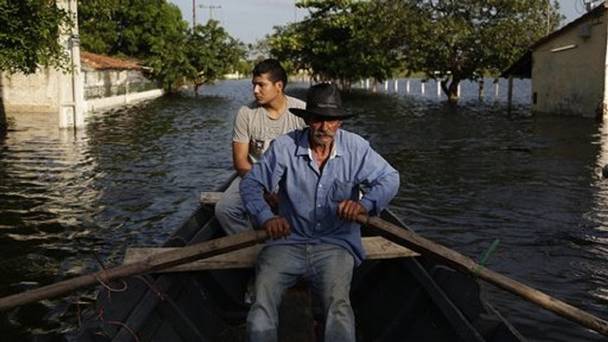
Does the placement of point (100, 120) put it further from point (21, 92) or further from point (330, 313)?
point (330, 313)

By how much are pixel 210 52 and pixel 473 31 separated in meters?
27.8

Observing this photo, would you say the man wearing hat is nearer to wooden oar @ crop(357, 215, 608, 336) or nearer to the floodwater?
wooden oar @ crop(357, 215, 608, 336)

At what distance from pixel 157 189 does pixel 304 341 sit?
963 cm

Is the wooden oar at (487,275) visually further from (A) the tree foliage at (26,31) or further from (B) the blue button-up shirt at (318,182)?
(A) the tree foliage at (26,31)

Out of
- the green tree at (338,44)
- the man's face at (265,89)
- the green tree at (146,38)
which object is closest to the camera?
the man's face at (265,89)

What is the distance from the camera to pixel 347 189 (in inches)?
182

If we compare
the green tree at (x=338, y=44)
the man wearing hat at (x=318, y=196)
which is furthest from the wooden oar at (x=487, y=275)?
the green tree at (x=338, y=44)

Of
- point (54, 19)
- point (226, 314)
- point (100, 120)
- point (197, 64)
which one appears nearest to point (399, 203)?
point (226, 314)

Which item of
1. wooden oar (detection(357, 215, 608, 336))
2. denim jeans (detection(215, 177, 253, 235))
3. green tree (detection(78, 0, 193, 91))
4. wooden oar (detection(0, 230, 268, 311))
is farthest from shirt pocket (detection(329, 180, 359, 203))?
green tree (detection(78, 0, 193, 91))

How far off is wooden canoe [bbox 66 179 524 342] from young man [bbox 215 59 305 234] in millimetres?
452

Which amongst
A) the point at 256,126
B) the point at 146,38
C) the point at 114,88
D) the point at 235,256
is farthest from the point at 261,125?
the point at 146,38

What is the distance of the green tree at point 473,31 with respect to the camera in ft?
130

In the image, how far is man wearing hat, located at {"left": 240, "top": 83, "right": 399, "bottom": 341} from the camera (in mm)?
4520

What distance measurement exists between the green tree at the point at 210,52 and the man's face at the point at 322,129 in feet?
186
